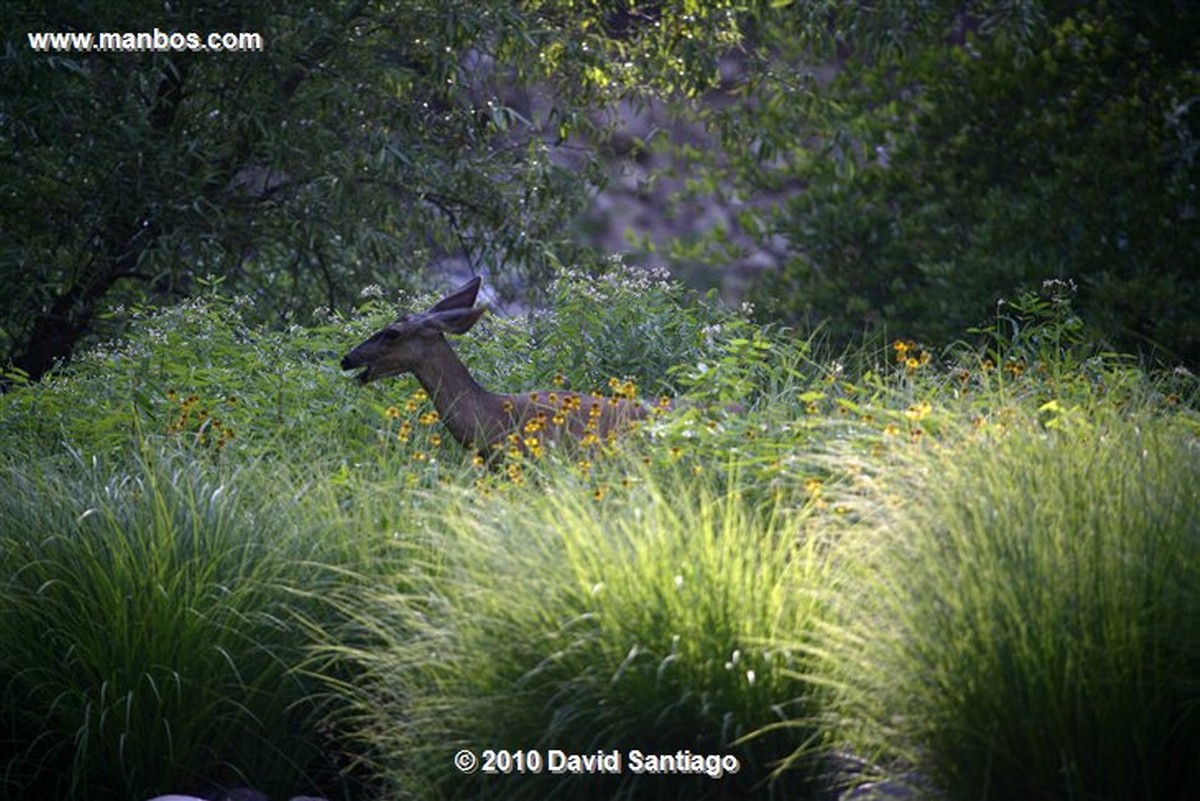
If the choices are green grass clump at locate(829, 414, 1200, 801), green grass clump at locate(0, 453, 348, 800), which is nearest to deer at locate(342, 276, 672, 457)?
green grass clump at locate(0, 453, 348, 800)

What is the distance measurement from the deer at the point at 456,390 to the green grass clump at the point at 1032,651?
292 centimetres

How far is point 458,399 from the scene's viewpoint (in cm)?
813

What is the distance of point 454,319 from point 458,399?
39 cm

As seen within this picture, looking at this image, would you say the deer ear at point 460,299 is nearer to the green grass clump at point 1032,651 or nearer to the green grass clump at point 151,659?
the green grass clump at point 151,659

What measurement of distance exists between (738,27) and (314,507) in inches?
353

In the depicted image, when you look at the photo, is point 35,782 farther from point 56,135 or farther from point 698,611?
point 56,135

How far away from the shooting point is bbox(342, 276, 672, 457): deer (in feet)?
25.8

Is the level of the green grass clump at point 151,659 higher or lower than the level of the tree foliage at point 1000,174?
lower

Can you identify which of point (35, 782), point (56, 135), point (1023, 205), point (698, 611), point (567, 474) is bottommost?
point (35, 782)

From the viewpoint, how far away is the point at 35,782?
6039 millimetres

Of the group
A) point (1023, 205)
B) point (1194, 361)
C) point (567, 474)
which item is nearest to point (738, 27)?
point (1023, 205)

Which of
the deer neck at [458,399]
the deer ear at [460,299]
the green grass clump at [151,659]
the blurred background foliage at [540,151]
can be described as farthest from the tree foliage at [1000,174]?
the green grass clump at [151,659]

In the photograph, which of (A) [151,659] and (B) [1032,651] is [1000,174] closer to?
(A) [151,659]

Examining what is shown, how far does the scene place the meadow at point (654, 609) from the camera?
468 centimetres
